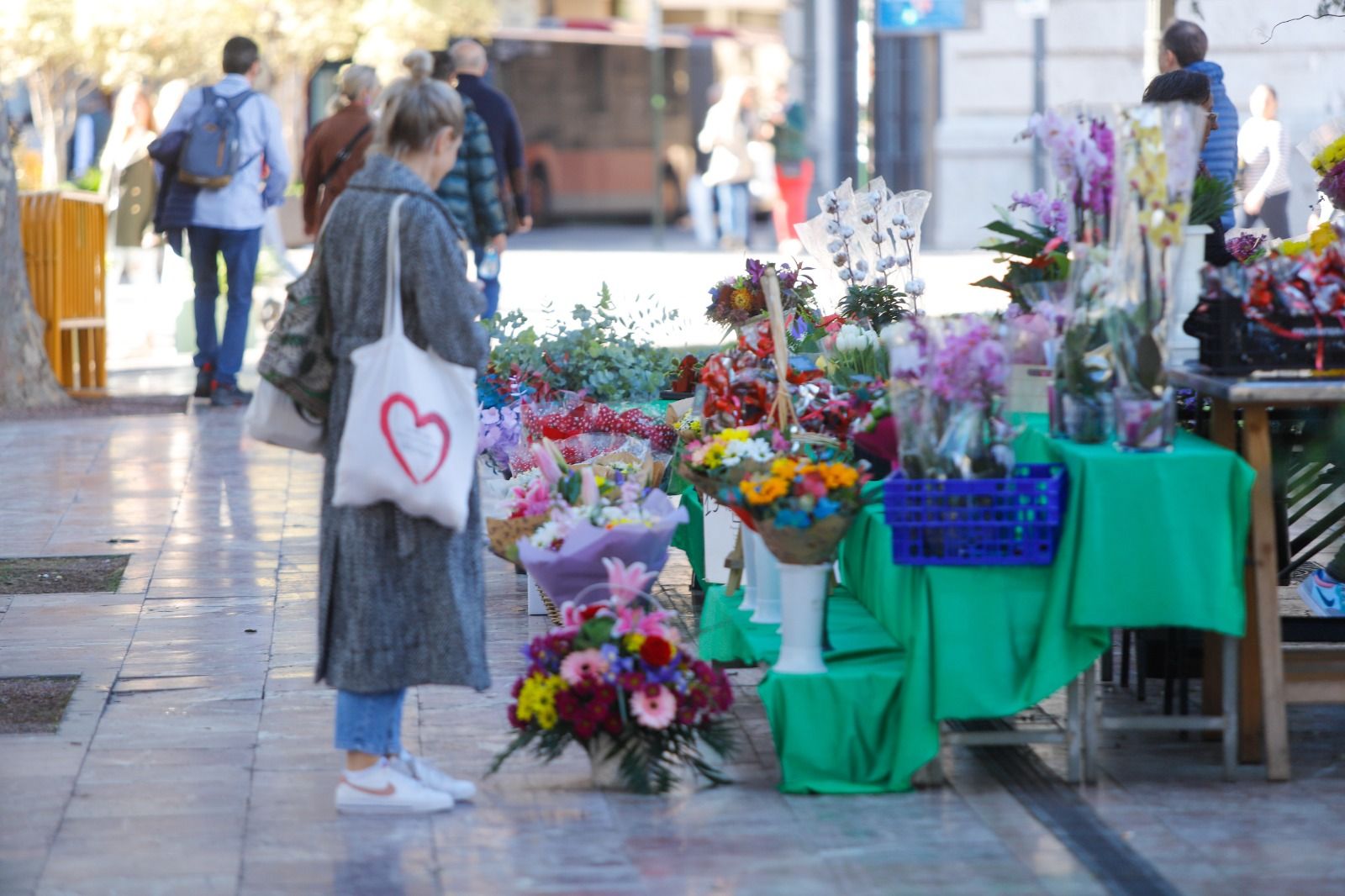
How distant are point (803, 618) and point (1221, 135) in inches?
163

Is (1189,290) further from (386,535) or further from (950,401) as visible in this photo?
(386,535)

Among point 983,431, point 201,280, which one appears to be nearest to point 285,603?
point 983,431

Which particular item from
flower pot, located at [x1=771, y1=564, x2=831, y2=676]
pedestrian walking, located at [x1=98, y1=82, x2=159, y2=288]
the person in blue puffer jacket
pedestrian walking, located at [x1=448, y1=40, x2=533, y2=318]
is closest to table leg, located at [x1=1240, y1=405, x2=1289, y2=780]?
flower pot, located at [x1=771, y1=564, x2=831, y2=676]

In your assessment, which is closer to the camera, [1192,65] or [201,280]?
[1192,65]

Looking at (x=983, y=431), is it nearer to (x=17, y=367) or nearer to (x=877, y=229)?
(x=877, y=229)

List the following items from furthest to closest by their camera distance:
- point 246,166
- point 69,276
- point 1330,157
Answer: point 69,276 → point 246,166 → point 1330,157

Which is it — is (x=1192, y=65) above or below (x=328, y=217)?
above

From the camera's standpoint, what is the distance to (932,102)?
23406 mm

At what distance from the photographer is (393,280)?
4477mm

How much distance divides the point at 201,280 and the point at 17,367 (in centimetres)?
126

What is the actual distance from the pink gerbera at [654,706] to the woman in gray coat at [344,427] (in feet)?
1.28

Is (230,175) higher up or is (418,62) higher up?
(418,62)

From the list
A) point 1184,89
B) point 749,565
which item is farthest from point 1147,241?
point 1184,89

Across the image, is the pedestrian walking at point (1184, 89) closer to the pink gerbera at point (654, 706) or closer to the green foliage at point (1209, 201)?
the green foliage at point (1209, 201)
